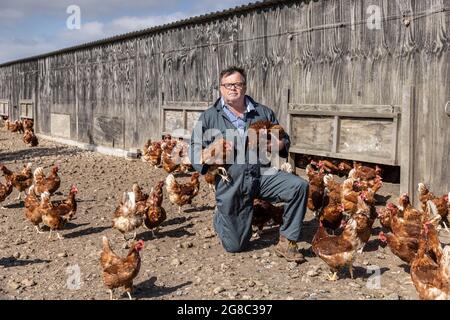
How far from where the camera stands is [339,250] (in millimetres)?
5293

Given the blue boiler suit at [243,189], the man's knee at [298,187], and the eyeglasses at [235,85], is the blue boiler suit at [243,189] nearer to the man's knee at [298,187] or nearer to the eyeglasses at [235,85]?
the man's knee at [298,187]

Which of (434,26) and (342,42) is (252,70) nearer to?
(342,42)

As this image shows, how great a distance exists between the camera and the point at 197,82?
12.6 m

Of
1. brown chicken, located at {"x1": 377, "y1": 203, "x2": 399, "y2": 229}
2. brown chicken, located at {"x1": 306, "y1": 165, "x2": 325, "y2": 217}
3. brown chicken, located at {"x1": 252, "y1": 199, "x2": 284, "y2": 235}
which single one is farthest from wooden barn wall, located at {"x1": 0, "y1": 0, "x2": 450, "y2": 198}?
brown chicken, located at {"x1": 252, "y1": 199, "x2": 284, "y2": 235}

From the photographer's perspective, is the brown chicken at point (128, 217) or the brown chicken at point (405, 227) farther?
the brown chicken at point (128, 217)

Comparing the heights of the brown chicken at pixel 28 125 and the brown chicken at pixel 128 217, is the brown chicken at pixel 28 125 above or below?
above

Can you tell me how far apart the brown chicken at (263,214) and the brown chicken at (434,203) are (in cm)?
204

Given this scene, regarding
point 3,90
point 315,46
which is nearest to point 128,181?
point 315,46

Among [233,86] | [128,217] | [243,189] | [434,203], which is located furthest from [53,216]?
[434,203]

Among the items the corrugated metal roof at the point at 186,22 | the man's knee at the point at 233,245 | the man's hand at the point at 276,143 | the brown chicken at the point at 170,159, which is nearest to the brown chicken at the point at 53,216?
the man's knee at the point at 233,245

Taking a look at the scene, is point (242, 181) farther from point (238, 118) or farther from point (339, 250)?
point (339, 250)

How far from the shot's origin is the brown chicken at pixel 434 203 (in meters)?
6.39

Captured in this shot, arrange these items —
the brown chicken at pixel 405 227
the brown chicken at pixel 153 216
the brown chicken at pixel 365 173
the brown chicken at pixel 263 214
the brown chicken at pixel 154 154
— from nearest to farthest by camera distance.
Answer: the brown chicken at pixel 405 227, the brown chicken at pixel 263 214, the brown chicken at pixel 153 216, the brown chicken at pixel 365 173, the brown chicken at pixel 154 154
